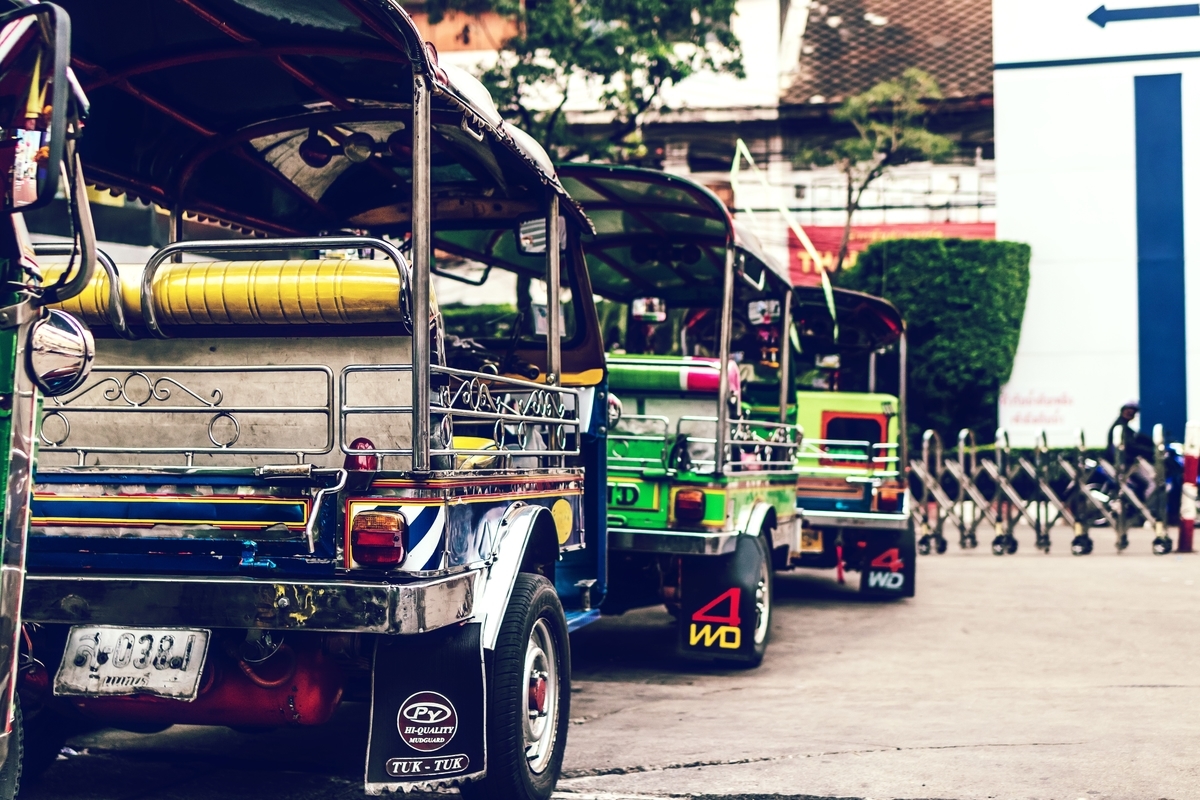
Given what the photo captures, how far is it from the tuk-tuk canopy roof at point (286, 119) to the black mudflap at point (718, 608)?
95.7 inches

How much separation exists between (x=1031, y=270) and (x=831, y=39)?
375 inches

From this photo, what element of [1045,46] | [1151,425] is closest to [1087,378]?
[1151,425]

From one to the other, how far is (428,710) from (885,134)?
22908mm

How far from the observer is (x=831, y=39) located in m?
30.7

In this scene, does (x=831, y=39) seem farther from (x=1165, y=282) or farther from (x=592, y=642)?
(x=592, y=642)

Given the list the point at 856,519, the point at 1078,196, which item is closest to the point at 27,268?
the point at 856,519

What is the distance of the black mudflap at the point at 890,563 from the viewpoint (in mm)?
11211

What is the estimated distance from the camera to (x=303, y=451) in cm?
409

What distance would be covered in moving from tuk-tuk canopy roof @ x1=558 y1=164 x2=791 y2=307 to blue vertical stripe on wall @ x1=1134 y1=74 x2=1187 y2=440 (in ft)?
48.1

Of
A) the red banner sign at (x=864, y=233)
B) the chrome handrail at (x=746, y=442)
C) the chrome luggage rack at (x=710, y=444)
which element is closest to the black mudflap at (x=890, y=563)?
the chrome handrail at (x=746, y=442)

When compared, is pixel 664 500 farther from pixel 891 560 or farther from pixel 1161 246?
A: pixel 1161 246

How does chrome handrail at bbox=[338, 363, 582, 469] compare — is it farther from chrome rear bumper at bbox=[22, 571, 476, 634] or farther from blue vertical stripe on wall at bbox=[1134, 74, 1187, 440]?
blue vertical stripe on wall at bbox=[1134, 74, 1187, 440]

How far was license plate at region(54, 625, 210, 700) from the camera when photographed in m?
3.96

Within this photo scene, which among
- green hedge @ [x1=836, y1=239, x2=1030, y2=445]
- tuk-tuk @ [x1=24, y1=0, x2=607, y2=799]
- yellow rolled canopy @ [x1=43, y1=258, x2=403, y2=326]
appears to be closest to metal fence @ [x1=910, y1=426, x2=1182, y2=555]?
green hedge @ [x1=836, y1=239, x2=1030, y2=445]
